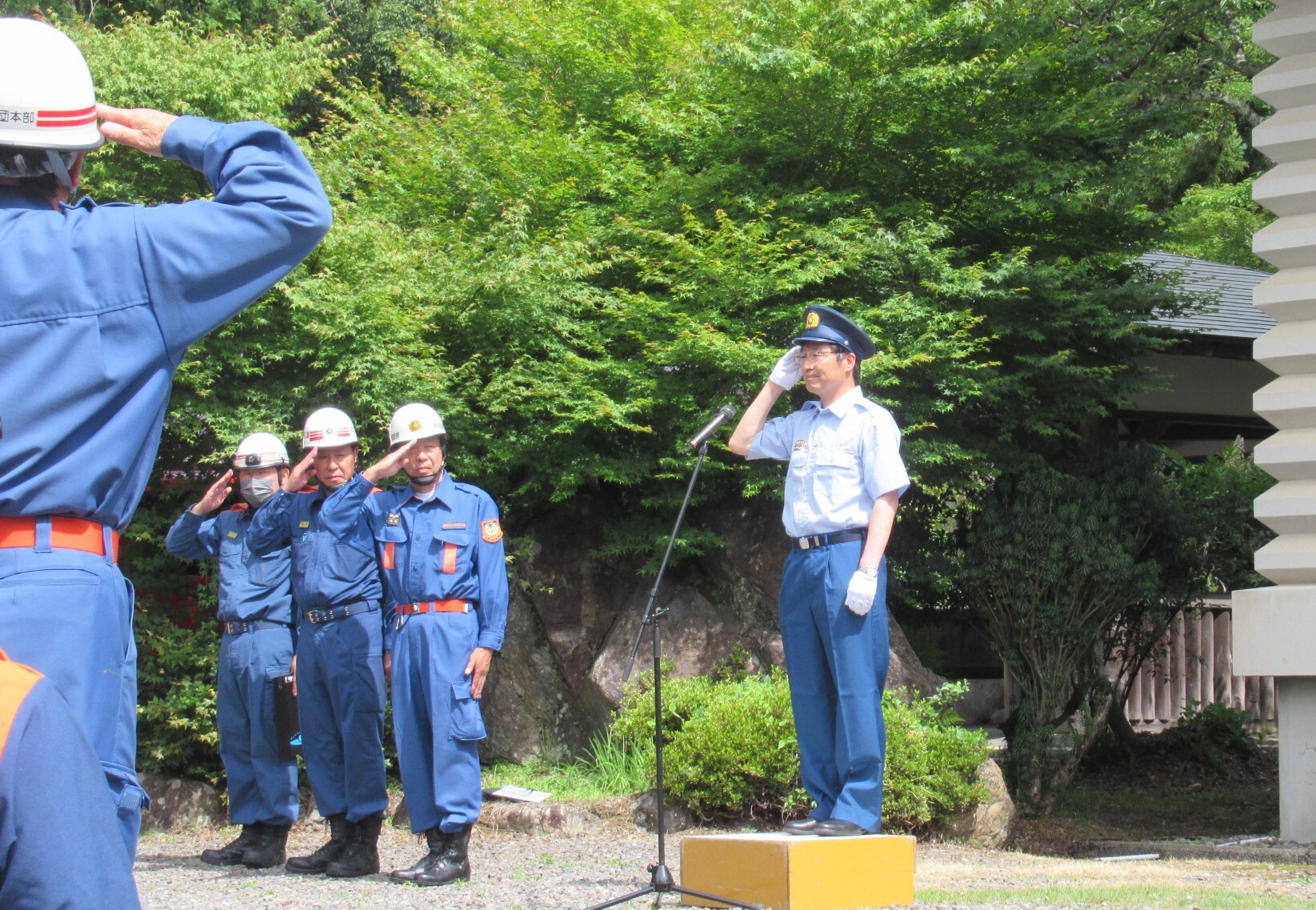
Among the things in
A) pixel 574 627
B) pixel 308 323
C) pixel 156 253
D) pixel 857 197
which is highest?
pixel 857 197

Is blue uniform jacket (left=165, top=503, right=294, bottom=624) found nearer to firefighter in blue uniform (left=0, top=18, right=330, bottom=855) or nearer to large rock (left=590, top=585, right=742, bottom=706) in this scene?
large rock (left=590, top=585, right=742, bottom=706)

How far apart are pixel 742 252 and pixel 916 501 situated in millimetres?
2566

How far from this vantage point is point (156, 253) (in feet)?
7.19

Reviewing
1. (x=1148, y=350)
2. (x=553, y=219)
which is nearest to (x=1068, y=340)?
(x=1148, y=350)

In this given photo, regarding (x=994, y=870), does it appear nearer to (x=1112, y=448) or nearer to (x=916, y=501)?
(x=916, y=501)

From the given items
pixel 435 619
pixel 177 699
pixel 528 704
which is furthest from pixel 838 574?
pixel 177 699

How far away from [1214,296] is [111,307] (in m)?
9.84

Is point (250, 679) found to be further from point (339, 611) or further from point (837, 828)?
point (837, 828)

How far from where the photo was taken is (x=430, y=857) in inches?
223

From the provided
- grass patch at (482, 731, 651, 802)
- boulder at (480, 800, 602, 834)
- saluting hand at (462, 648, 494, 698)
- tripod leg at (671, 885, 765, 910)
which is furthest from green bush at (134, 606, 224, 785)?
tripod leg at (671, 885, 765, 910)

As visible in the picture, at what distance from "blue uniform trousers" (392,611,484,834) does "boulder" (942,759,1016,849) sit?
3.04 meters

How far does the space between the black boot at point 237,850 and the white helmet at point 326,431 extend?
2002 mm

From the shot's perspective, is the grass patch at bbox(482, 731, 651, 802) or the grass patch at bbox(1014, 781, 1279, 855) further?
the grass patch at bbox(1014, 781, 1279, 855)

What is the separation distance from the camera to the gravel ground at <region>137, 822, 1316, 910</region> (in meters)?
5.23
